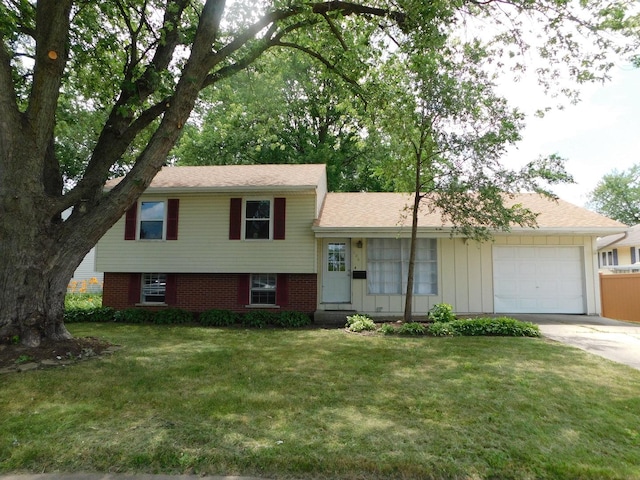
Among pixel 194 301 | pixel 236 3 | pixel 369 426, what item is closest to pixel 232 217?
pixel 194 301

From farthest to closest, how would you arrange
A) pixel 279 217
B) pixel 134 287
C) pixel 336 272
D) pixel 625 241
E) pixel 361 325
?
pixel 625 241, pixel 134 287, pixel 336 272, pixel 279 217, pixel 361 325

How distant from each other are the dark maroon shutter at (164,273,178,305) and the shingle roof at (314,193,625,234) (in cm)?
500

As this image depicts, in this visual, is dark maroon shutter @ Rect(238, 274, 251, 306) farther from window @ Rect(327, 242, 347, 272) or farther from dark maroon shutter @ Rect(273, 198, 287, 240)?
window @ Rect(327, 242, 347, 272)

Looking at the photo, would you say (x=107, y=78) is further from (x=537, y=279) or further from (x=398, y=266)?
(x=537, y=279)

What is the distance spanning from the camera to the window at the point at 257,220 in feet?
41.7

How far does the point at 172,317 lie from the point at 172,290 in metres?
1.16

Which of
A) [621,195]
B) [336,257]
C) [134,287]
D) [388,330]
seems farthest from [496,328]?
[621,195]

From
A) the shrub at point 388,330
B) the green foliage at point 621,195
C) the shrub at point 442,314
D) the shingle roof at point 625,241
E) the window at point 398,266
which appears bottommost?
the shrub at point 388,330

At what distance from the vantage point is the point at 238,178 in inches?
536

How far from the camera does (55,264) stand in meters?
6.93

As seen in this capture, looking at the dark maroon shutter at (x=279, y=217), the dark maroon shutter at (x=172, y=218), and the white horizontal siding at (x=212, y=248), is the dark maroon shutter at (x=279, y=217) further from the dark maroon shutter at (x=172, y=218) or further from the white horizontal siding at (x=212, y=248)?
the dark maroon shutter at (x=172, y=218)

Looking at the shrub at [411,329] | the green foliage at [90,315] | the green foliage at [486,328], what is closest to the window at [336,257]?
the shrub at [411,329]

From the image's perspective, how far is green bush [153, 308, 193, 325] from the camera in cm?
1209

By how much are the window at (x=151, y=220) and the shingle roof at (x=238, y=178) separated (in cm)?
76
